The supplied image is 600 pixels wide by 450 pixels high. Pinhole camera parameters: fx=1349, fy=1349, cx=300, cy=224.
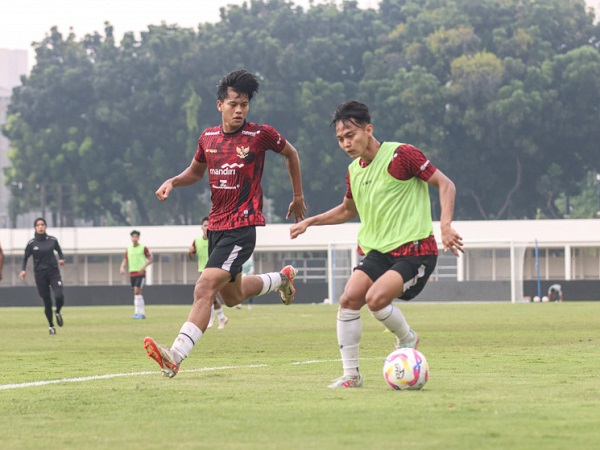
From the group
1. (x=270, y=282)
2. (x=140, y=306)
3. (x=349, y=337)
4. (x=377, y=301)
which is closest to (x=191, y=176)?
(x=270, y=282)

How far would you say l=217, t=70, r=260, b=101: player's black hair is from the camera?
11.2 metres

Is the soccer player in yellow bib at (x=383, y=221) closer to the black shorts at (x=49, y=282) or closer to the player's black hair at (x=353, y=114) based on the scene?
the player's black hair at (x=353, y=114)

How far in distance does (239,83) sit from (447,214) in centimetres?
237

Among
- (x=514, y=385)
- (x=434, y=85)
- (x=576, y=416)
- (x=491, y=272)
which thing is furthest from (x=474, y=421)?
(x=434, y=85)

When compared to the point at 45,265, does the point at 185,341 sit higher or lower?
lower

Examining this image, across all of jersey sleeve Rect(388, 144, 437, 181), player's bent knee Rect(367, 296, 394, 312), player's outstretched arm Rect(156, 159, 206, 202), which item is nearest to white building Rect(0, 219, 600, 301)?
player's outstretched arm Rect(156, 159, 206, 202)

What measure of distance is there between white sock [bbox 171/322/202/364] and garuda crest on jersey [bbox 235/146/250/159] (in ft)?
4.91

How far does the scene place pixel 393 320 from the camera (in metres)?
10.5

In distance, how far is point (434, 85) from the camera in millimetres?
84875

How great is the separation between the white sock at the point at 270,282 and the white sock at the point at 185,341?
1.73 meters

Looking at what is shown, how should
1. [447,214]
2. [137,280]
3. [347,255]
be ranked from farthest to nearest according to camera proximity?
[347,255], [137,280], [447,214]

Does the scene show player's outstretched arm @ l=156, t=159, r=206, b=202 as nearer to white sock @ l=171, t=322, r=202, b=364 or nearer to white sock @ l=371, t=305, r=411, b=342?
white sock @ l=171, t=322, r=202, b=364

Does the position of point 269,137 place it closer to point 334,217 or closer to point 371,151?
point 334,217

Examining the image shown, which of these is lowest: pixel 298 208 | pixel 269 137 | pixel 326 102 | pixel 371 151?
pixel 298 208
